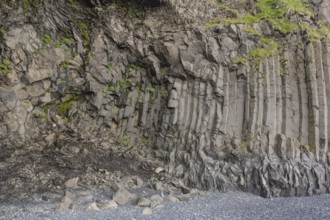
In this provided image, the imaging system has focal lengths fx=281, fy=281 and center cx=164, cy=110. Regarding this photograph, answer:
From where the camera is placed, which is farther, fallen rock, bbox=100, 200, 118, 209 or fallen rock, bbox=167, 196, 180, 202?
fallen rock, bbox=167, 196, 180, 202

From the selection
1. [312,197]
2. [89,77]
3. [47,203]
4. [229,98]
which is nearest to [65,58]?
[89,77]

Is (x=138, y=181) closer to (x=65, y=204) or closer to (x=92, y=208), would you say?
(x=92, y=208)

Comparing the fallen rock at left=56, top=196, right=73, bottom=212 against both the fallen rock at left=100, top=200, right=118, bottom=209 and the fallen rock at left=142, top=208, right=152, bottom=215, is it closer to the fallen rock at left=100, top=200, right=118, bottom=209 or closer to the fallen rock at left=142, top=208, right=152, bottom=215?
the fallen rock at left=100, top=200, right=118, bottom=209

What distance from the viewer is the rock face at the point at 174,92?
12180mm

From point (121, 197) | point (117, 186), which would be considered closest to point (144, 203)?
point (121, 197)

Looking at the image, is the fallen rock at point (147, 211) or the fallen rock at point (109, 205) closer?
the fallen rock at point (147, 211)

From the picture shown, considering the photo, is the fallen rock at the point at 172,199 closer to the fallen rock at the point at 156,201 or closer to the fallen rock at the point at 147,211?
the fallen rock at the point at 156,201

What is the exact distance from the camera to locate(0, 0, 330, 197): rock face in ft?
40.0

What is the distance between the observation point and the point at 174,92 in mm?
14445

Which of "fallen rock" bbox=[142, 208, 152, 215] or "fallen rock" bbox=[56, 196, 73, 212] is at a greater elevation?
"fallen rock" bbox=[142, 208, 152, 215]

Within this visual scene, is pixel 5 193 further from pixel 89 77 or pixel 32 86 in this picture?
pixel 89 77

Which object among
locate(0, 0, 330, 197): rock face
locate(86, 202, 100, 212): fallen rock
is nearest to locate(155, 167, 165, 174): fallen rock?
locate(0, 0, 330, 197): rock face

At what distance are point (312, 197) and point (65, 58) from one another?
12740 millimetres

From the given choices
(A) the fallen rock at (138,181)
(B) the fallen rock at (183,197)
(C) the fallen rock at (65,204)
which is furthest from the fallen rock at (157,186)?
(C) the fallen rock at (65,204)
